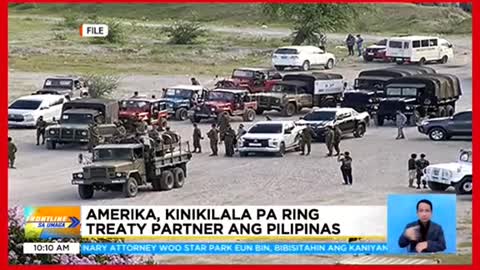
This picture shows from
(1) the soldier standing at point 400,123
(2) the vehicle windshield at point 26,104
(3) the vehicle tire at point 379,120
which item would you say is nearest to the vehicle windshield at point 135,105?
(2) the vehicle windshield at point 26,104

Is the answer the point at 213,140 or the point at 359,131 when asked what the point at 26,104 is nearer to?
the point at 213,140

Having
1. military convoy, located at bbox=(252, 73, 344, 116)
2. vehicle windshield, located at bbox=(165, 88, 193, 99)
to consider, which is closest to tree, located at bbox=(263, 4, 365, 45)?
military convoy, located at bbox=(252, 73, 344, 116)

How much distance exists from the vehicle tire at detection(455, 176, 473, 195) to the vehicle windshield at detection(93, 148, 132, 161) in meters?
8.09

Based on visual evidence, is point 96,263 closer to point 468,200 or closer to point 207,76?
point 468,200

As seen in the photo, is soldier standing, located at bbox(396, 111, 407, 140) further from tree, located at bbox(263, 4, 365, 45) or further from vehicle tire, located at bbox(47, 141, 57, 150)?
tree, located at bbox(263, 4, 365, 45)

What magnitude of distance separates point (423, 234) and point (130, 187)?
11.6 m

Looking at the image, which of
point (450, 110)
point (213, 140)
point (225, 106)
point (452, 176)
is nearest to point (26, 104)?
point (225, 106)

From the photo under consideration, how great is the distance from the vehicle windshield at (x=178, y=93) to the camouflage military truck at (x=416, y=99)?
→ 7.23 meters

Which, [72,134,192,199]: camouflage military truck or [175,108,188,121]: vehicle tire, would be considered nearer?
[72,134,192,199]: camouflage military truck

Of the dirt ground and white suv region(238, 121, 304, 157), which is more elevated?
white suv region(238, 121, 304, 157)

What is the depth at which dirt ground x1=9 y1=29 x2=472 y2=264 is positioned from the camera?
30.9 metres

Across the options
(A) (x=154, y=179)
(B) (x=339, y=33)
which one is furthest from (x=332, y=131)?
(B) (x=339, y=33)

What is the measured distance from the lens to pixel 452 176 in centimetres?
3177

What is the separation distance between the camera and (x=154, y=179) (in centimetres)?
3316
